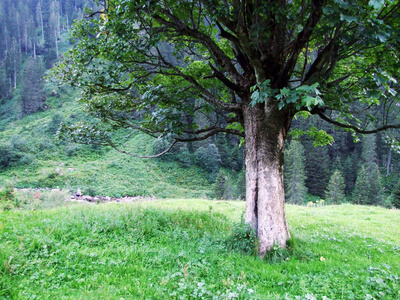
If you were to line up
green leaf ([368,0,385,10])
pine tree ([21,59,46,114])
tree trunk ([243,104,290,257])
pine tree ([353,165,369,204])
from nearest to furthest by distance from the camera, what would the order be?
green leaf ([368,0,385,10])
tree trunk ([243,104,290,257])
pine tree ([353,165,369,204])
pine tree ([21,59,46,114])

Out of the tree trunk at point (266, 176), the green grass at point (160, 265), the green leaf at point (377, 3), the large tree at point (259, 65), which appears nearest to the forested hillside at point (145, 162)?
the large tree at point (259, 65)

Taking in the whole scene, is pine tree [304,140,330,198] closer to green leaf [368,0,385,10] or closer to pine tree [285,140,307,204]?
pine tree [285,140,307,204]

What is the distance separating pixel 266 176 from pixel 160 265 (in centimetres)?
280

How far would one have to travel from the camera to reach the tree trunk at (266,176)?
187 inches

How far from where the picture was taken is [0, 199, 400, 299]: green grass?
3223 millimetres

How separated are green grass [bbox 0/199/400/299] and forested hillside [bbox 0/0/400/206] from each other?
17576 millimetres

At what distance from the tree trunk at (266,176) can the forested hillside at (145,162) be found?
54.8 feet

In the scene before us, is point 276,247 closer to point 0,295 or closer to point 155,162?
point 0,295

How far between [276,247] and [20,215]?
20.8 feet

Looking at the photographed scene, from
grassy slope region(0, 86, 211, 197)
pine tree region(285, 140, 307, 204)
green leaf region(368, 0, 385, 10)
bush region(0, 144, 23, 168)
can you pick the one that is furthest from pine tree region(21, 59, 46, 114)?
green leaf region(368, 0, 385, 10)

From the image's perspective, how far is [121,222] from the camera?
18.0ft

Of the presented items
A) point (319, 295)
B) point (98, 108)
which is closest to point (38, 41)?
point (98, 108)

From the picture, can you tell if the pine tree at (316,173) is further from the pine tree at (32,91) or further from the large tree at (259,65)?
the pine tree at (32,91)

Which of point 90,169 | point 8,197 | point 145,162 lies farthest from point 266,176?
point 145,162
